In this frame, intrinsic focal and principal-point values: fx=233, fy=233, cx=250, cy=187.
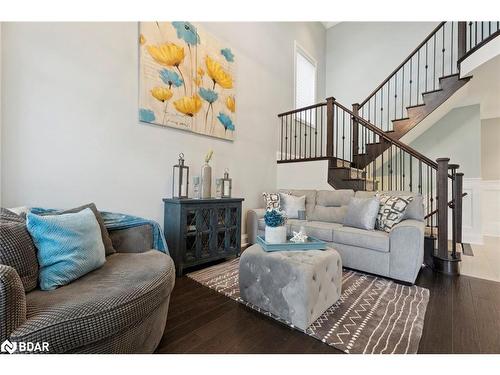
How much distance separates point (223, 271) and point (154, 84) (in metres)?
2.17

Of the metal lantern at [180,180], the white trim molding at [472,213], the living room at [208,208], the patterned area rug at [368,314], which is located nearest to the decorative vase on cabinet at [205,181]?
the living room at [208,208]

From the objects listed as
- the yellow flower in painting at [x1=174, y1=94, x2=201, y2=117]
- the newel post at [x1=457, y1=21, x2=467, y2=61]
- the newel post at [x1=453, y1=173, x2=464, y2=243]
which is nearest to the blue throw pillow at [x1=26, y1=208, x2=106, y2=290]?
the yellow flower in painting at [x1=174, y1=94, x2=201, y2=117]

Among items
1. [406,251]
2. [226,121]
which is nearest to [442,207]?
[406,251]

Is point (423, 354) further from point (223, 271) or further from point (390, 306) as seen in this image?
point (223, 271)

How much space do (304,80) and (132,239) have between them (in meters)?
5.03

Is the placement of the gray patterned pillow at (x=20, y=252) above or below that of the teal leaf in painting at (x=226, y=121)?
below

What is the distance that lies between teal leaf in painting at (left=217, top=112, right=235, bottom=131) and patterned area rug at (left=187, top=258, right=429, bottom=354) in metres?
2.03

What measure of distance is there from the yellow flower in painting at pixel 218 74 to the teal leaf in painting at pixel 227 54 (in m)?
0.20

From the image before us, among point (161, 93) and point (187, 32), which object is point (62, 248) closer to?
point (161, 93)

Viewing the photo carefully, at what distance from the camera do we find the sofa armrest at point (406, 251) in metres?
2.20

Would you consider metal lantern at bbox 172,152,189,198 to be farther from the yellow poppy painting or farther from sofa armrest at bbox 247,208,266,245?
sofa armrest at bbox 247,208,266,245

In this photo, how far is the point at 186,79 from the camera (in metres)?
2.83

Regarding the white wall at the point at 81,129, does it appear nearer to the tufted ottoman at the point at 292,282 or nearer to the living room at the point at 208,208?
the living room at the point at 208,208

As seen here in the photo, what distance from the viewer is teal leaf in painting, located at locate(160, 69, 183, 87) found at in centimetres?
260
